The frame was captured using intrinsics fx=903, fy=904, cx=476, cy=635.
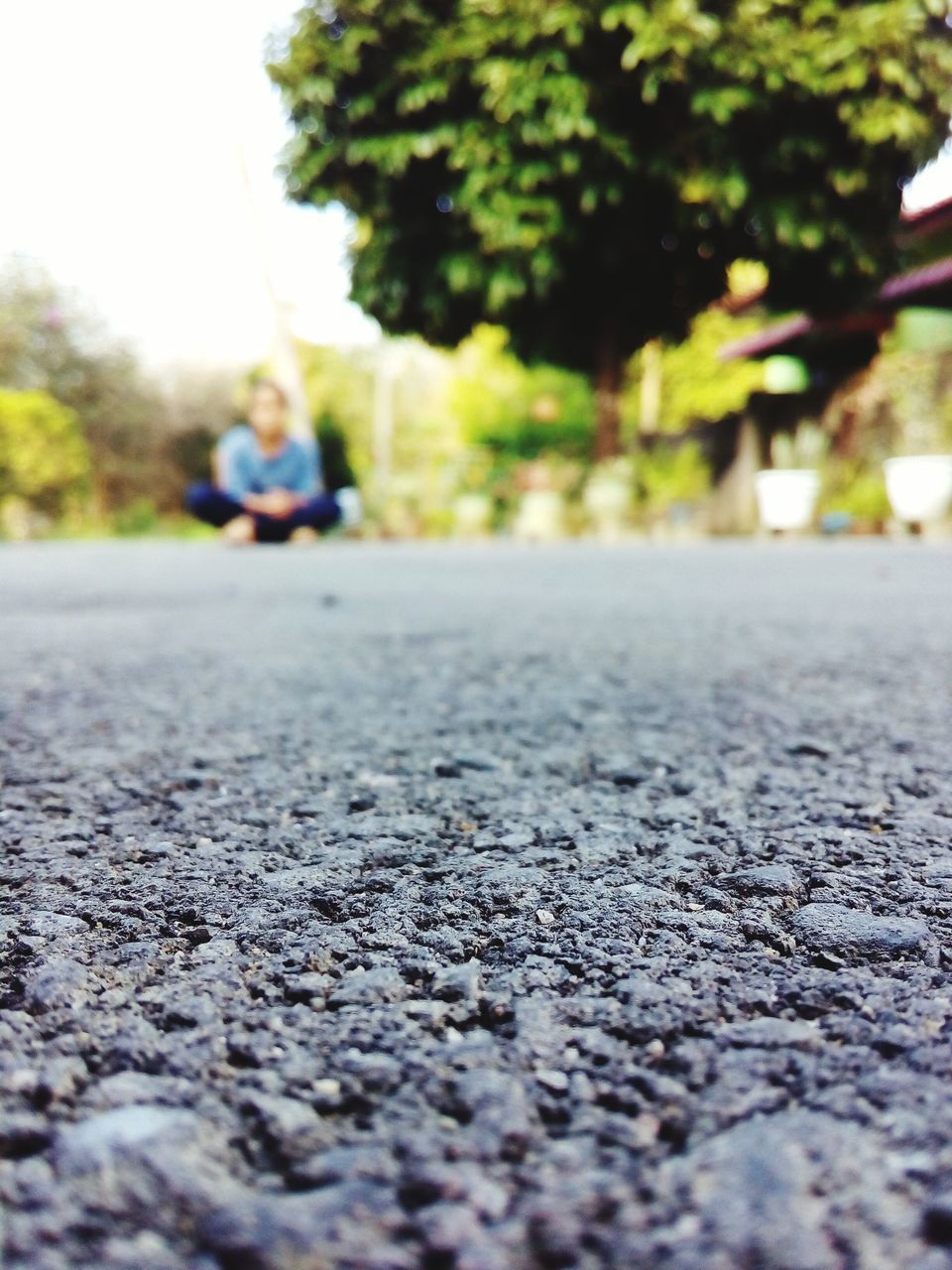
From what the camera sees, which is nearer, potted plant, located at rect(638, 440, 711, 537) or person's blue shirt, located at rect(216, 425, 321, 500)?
person's blue shirt, located at rect(216, 425, 321, 500)

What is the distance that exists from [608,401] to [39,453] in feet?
30.6

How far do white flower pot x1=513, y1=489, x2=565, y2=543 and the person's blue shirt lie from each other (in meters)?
3.75

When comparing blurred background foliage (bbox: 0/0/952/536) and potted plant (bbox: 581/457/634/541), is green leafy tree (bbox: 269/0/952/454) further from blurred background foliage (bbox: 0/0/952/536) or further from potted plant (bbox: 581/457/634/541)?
potted plant (bbox: 581/457/634/541)

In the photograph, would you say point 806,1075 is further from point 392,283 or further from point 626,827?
point 392,283

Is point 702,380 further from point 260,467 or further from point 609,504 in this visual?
point 260,467

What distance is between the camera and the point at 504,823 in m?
0.89

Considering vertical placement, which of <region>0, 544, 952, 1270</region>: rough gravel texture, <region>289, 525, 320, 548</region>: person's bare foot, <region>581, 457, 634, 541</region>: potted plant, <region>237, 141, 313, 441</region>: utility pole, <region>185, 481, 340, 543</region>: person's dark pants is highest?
<region>237, 141, 313, 441</region>: utility pole

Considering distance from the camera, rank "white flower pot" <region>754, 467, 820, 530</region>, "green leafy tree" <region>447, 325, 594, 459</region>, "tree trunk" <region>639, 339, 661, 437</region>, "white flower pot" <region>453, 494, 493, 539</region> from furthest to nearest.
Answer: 1. "tree trunk" <region>639, 339, 661, 437</region>
2. "green leafy tree" <region>447, 325, 594, 459</region>
3. "white flower pot" <region>453, 494, 493, 539</region>
4. "white flower pot" <region>754, 467, 820, 530</region>

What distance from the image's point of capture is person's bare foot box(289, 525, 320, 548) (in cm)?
788

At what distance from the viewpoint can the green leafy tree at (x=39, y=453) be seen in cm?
1420

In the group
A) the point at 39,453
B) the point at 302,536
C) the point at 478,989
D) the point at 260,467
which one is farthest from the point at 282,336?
the point at 478,989

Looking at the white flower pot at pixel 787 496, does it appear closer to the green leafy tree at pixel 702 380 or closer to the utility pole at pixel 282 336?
the utility pole at pixel 282 336

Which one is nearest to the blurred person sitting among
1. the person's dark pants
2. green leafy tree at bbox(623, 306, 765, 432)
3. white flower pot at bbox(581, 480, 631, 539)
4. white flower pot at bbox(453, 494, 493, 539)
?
the person's dark pants

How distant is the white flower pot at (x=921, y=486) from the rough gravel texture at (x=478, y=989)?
24.8ft
